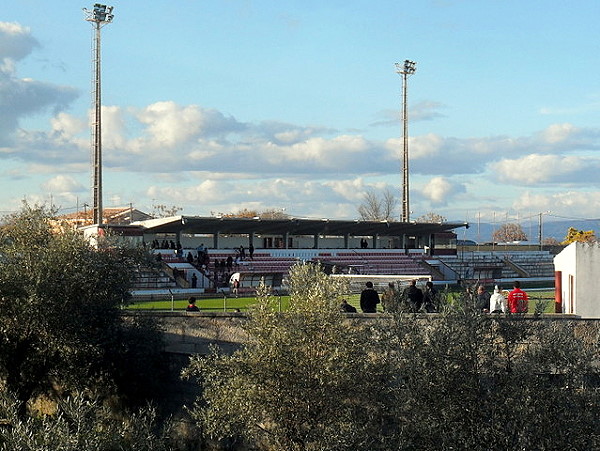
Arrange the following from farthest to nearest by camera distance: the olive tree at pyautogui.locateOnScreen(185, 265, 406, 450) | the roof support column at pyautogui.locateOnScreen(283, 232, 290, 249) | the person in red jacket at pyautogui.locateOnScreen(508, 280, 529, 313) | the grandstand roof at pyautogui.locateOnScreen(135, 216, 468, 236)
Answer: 1. the roof support column at pyautogui.locateOnScreen(283, 232, 290, 249)
2. the grandstand roof at pyautogui.locateOnScreen(135, 216, 468, 236)
3. the person in red jacket at pyautogui.locateOnScreen(508, 280, 529, 313)
4. the olive tree at pyautogui.locateOnScreen(185, 265, 406, 450)

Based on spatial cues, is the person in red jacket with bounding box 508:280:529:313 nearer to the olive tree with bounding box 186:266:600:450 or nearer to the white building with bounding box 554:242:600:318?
the olive tree with bounding box 186:266:600:450

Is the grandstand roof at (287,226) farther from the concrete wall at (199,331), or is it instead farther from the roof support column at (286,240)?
the concrete wall at (199,331)

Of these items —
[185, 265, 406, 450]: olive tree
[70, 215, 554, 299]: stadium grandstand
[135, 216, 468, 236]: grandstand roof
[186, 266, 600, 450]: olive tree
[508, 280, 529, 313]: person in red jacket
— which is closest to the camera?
[186, 266, 600, 450]: olive tree

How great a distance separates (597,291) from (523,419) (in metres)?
8.49

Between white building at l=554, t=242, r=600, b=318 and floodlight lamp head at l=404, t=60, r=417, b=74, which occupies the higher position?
floodlight lamp head at l=404, t=60, r=417, b=74

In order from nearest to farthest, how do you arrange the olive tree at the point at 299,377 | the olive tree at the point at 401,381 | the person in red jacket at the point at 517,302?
the olive tree at the point at 401,381
the olive tree at the point at 299,377
the person in red jacket at the point at 517,302

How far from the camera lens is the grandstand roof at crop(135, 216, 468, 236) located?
55.2 meters

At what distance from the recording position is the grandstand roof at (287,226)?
55.2m

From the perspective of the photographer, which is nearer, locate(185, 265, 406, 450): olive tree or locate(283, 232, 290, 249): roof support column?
locate(185, 265, 406, 450): olive tree

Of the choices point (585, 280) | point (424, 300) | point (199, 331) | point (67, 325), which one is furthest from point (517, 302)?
point (67, 325)

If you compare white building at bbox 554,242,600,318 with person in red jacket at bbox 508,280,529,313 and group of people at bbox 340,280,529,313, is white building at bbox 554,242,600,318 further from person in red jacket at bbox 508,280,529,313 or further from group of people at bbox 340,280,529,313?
person in red jacket at bbox 508,280,529,313

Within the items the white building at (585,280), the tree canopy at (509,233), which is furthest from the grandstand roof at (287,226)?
the tree canopy at (509,233)

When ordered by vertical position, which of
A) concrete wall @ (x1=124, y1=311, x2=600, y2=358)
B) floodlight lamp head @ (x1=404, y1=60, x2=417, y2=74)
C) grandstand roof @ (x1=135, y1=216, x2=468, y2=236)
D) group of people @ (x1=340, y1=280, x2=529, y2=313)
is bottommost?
concrete wall @ (x1=124, y1=311, x2=600, y2=358)

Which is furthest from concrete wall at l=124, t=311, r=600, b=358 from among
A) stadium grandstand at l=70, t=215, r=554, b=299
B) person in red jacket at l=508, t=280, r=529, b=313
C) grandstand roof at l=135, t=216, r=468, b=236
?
grandstand roof at l=135, t=216, r=468, b=236
